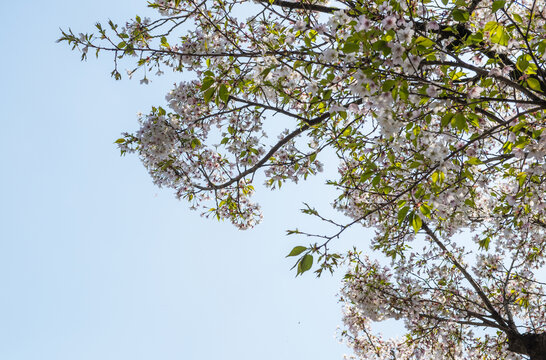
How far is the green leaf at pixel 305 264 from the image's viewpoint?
193 cm

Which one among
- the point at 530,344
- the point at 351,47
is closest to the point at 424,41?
the point at 351,47

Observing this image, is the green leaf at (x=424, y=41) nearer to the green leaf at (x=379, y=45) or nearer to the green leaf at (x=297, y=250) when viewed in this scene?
the green leaf at (x=379, y=45)

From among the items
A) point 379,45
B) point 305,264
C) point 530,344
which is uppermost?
point 379,45

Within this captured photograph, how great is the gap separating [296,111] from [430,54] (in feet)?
9.46

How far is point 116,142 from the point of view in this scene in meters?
5.04

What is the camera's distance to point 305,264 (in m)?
1.95

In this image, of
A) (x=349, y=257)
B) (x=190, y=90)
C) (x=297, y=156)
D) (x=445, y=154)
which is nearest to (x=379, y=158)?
(x=445, y=154)

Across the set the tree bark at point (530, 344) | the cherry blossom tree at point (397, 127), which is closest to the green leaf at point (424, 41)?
the cherry blossom tree at point (397, 127)

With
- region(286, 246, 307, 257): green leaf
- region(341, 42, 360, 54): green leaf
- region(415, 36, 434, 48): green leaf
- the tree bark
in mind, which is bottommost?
region(286, 246, 307, 257): green leaf

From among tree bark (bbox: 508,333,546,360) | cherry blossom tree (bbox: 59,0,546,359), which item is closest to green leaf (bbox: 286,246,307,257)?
cherry blossom tree (bbox: 59,0,546,359)

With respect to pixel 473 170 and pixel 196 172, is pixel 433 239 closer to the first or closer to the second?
pixel 473 170

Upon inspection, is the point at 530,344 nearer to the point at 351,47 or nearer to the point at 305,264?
the point at 305,264

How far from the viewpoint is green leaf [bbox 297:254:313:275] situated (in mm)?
1934

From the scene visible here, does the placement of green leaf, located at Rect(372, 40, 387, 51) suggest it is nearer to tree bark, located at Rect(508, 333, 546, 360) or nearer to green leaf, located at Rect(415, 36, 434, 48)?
green leaf, located at Rect(415, 36, 434, 48)
